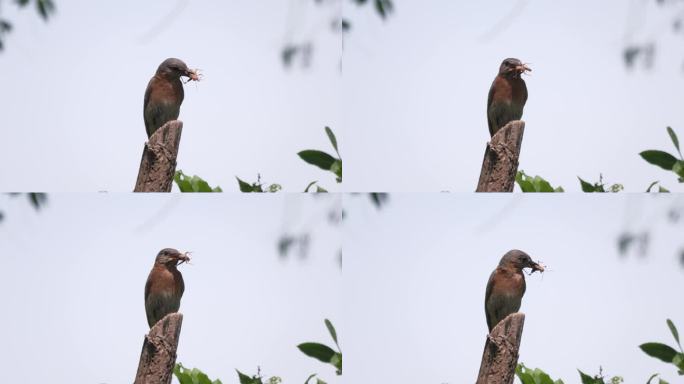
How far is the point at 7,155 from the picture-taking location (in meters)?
2.15

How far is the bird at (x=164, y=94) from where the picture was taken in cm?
217

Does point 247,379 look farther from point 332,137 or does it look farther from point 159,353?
point 332,137

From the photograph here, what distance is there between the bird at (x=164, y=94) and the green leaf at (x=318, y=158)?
0.34m

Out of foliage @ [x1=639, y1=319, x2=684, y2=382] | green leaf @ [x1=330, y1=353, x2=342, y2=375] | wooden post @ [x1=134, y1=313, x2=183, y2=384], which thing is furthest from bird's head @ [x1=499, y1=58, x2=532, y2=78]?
wooden post @ [x1=134, y1=313, x2=183, y2=384]

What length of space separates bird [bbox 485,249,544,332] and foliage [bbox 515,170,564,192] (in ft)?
0.54

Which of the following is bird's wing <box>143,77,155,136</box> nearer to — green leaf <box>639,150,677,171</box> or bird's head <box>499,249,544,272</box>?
bird's head <box>499,249,544,272</box>

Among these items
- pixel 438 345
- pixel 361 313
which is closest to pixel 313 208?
pixel 361 313

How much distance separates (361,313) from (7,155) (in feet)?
3.20

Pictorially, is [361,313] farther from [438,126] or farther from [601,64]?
[601,64]

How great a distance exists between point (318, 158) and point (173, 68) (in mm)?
435

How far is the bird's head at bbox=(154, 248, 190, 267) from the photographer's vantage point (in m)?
2.15

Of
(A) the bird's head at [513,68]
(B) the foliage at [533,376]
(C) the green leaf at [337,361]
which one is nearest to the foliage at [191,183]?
(C) the green leaf at [337,361]

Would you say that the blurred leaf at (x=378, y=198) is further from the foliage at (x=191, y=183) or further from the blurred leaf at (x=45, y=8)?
the blurred leaf at (x=45, y=8)

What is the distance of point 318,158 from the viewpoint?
2188 mm
